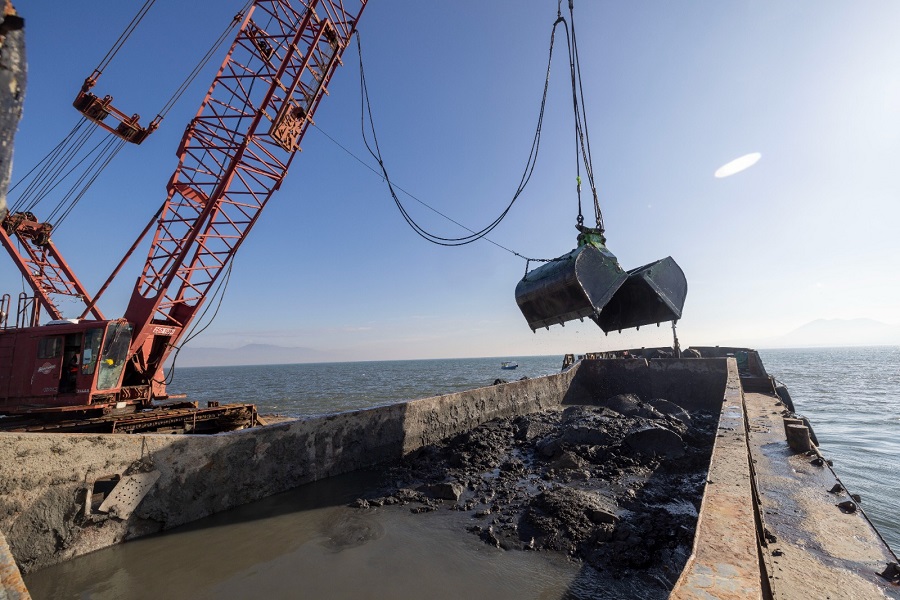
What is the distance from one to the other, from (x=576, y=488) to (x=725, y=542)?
4339 mm

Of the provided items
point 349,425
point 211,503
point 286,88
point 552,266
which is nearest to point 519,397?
point 552,266

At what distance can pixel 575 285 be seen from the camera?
7.57 m

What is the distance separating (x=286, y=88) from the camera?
37.7 ft

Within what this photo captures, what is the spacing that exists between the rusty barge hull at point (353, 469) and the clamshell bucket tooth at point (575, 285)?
278cm

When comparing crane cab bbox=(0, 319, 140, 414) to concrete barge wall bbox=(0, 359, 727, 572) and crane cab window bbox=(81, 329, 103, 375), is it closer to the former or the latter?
crane cab window bbox=(81, 329, 103, 375)

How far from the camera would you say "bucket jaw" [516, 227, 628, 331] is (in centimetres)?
762

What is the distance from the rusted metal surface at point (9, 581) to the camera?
174 cm

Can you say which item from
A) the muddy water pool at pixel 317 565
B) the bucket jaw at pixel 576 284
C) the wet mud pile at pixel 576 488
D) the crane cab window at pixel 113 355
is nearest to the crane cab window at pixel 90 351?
the crane cab window at pixel 113 355

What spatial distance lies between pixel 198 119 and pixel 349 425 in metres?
10.0

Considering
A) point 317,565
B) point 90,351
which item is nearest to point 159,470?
point 317,565

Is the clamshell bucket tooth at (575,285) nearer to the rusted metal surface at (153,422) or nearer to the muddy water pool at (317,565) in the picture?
the muddy water pool at (317,565)

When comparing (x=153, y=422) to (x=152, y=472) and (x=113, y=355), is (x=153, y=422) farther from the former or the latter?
(x=152, y=472)

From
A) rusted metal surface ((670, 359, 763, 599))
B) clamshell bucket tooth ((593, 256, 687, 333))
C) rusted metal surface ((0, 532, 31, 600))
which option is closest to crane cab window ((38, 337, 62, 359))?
rusted metal surface ((0, 532, 31, 600))

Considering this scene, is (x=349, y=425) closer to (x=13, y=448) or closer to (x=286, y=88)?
(x=13, y=448)
